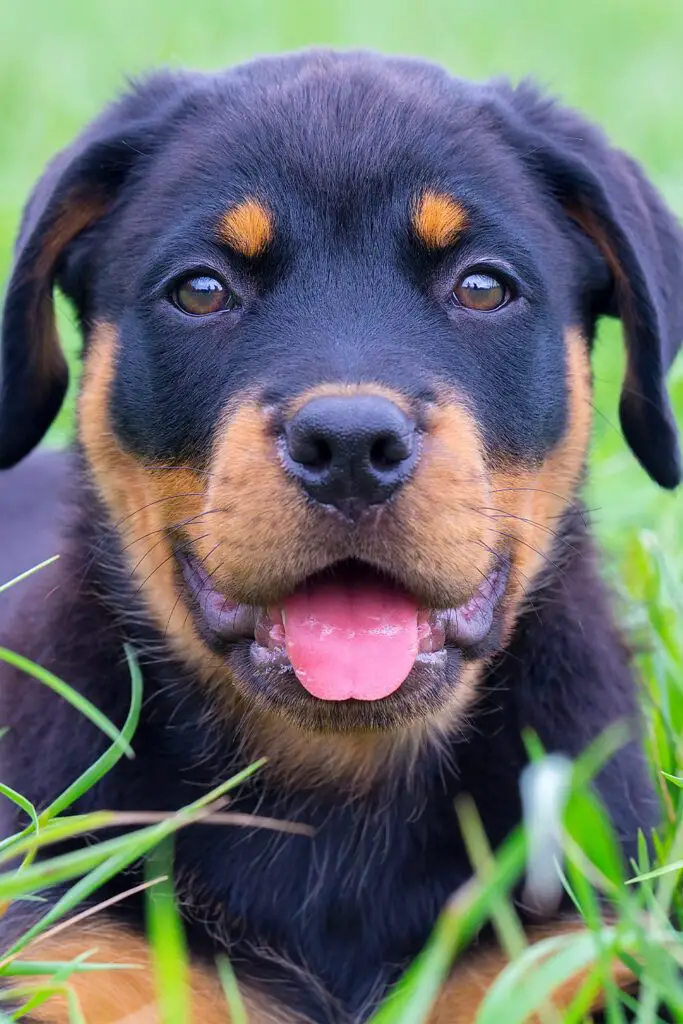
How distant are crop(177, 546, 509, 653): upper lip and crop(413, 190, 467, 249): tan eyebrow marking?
0.64 meters

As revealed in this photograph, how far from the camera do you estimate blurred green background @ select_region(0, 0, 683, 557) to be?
881 cm

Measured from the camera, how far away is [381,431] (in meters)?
2.32

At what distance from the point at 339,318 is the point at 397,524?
46cm

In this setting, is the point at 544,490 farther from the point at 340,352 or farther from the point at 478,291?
the point at 340,352

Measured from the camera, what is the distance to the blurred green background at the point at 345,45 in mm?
8812

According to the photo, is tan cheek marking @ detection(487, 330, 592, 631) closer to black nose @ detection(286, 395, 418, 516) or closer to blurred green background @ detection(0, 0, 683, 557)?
black nose @ detection(286, 395, 418, 516)

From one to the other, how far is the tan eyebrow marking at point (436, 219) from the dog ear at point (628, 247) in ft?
1.17

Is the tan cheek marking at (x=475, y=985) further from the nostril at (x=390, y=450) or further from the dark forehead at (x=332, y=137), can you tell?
the dark forehead at (x=332, y=137)

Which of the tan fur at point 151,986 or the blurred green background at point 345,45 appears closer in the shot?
the tan fur at point 151,986

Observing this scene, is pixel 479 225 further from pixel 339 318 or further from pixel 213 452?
Answer: pixel 213 452

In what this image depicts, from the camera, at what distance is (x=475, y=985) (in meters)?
2.67

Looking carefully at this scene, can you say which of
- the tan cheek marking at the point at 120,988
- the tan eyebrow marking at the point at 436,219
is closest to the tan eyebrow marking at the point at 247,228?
the tan eyebrow marking at the point at 436,219

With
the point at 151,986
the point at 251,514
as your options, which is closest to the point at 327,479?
the point at 251,514

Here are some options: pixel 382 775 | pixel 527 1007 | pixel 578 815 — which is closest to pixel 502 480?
pixel 382 775
